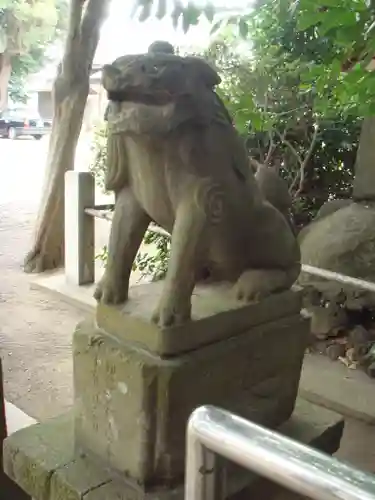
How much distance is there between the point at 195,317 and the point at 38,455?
0.43 m

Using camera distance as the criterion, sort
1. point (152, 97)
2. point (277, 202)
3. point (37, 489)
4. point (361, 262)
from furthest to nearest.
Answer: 1. point (361, 262)
2. point (277, 202)
3. point (37, 489)
4. point (152, 97)

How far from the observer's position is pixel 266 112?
353 centimetres

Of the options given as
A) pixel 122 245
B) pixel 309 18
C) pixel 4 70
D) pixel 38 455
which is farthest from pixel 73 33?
pixel 4 70

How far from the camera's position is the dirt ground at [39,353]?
2.40 metres

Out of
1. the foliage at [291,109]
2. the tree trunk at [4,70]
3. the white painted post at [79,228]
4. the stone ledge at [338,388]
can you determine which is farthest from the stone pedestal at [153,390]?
the tree trunk at [4,70]

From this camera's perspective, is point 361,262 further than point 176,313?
Yes

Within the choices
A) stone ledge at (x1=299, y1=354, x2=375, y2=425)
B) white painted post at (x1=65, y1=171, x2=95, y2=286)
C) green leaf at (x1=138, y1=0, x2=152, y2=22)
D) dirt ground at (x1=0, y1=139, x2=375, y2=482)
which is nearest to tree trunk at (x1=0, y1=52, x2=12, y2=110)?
dirt ground at (x1=0, y1=139, x2=375, y2=482)

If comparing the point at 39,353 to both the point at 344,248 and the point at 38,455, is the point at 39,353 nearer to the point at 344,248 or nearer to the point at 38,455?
the point at 344,248

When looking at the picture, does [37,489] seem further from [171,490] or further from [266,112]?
[266,112]

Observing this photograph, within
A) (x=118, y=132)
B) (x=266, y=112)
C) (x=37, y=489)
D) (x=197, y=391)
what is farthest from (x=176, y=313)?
(x=266, y=112)

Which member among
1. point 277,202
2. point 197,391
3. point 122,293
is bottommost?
point 197,391

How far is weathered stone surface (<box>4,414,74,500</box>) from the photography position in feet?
3.68

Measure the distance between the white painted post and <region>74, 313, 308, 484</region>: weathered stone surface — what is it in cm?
285

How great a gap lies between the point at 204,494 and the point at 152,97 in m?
0.58
